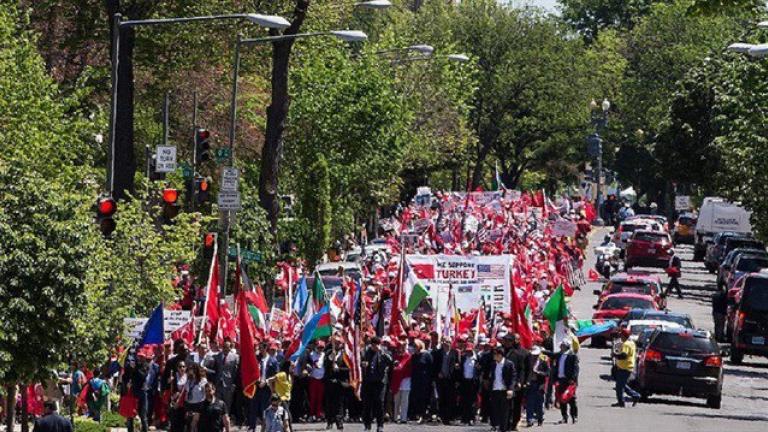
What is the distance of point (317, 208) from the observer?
57812 millimetres

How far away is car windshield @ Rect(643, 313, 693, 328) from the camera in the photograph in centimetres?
4184

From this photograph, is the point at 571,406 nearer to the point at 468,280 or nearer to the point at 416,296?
the point at 416,296

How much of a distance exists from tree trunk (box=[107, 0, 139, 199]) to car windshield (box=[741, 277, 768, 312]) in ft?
45.9

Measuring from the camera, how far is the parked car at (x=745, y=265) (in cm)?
5829

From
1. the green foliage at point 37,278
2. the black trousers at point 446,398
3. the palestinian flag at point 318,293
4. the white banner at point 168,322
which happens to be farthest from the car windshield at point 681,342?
the green foliage at point 37,278

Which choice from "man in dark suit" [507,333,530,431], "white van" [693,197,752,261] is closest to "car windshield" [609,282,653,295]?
"man in dark suit" [507,333,530,431]

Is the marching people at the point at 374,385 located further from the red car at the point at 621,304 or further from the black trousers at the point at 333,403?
the red car at the point at 621,304

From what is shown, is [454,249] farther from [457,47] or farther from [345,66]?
[457,47]

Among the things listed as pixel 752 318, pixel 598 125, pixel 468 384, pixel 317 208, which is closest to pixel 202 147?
pixel 468 384

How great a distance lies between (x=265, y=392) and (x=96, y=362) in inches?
109

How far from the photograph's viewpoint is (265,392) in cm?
3116

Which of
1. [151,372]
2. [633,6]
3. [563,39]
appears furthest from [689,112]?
[633,6]

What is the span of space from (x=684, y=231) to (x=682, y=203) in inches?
460

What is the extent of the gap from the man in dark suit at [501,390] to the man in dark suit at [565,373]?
182 centimetres
